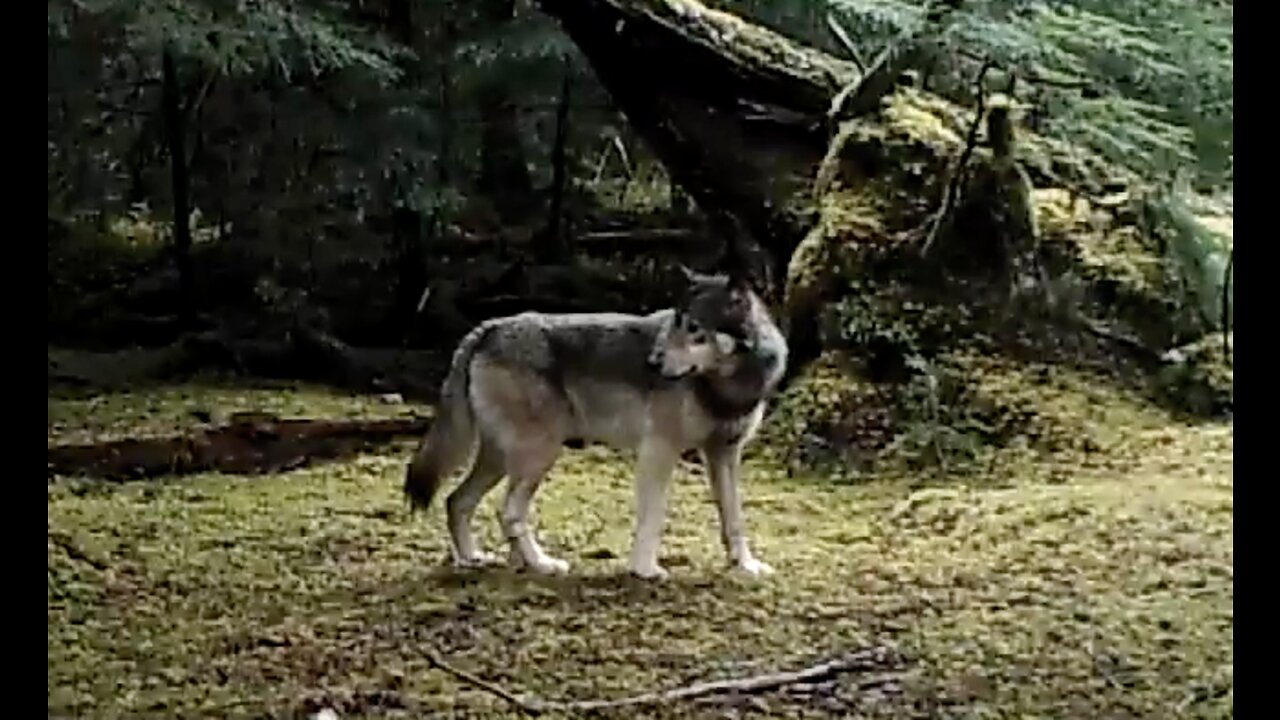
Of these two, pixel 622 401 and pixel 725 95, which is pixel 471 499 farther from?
pixel 725 95

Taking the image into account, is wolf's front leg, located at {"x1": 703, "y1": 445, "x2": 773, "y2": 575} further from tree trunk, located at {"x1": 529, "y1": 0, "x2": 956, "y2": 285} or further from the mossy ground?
tree trunk, located at {"x1": 529, "y1": 0, "x2": 956, "y2": 285}

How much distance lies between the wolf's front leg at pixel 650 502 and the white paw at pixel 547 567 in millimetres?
95

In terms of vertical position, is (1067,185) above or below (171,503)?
above

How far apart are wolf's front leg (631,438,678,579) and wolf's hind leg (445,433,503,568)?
0.19 metres

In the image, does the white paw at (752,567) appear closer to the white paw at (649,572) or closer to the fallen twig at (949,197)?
the white paw at (649,572)

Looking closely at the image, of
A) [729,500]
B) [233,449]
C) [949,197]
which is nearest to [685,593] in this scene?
[729,500]

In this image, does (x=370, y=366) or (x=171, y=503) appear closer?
(x=171, y=503)

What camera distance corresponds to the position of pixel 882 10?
244cm

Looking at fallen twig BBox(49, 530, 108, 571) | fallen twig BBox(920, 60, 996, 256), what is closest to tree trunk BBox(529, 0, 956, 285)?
fallen twig BBox(920, 60, 996, 256)

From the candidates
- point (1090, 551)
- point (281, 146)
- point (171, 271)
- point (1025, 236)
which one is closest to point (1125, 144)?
point (1025, 236)

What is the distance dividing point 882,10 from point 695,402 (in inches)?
32.8

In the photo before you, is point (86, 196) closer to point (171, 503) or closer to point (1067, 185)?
point (171, 503)

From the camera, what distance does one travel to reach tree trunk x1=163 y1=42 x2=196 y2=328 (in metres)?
3.19

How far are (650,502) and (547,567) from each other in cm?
16
